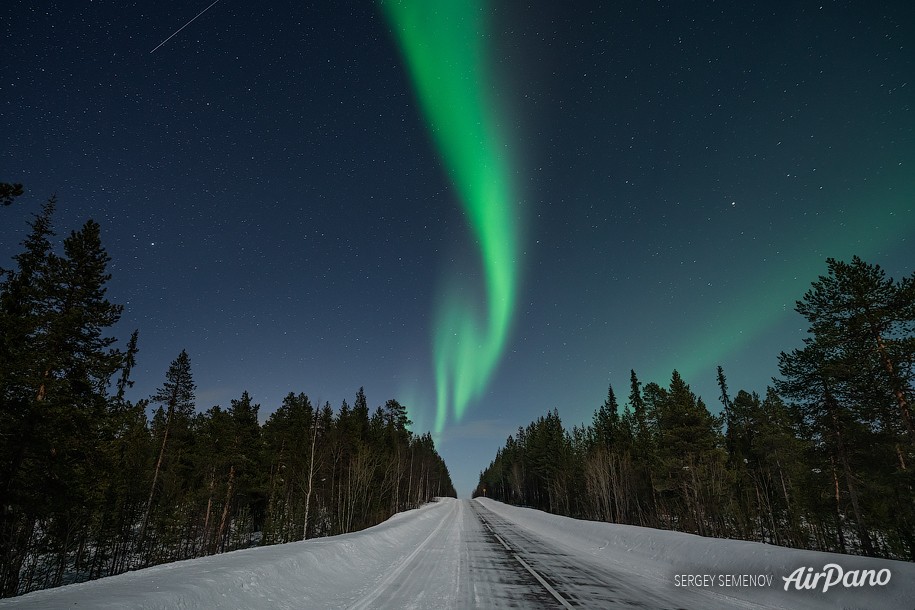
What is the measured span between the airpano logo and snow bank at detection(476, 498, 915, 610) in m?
0.06

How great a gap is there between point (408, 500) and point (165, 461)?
44449 millimetres

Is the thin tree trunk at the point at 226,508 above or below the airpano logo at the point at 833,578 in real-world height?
below

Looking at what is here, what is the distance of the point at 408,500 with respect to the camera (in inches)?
2931

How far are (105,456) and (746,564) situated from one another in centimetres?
2432

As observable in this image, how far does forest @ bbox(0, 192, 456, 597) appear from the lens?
611 inches

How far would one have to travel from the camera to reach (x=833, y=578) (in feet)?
24.6

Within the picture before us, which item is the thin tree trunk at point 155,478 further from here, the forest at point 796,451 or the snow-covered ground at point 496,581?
the forest at point 796,451

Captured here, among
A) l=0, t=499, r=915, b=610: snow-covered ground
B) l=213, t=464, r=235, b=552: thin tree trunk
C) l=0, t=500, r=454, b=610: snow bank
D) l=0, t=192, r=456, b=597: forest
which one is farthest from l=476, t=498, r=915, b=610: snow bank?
l=213, t=464, r=235, b=552: thin tree trunk

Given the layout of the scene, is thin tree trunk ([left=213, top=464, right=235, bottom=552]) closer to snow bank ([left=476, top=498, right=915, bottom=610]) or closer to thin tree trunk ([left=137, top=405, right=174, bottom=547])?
thin tree trunk ([left=137, top=405, right=174, bottom=547])

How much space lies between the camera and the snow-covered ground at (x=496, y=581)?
634 cm

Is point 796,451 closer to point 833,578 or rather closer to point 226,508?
point 833,578

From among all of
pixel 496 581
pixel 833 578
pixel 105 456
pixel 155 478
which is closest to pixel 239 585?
pixel 496 581

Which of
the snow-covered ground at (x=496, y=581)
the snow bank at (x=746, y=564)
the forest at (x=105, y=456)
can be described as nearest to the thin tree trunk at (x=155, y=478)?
the forest at (x=105, y=456)

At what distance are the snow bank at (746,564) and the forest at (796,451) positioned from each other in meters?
10.5
